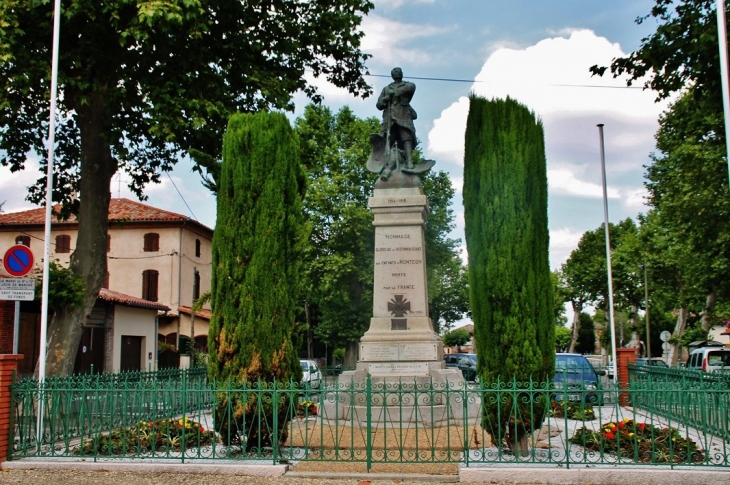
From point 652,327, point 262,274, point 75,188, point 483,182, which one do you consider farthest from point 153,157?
point 652,327

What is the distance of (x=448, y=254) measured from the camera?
36406mm

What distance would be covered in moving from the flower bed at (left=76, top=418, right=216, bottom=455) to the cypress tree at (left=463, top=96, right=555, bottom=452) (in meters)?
4.19

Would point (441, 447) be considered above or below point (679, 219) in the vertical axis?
below

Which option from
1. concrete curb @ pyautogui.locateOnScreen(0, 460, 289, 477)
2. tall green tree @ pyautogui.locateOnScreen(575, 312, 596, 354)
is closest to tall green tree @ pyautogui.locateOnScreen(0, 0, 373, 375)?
concrete curb @ pyautogui.locateOnScreen(0, 460, 289, 477)

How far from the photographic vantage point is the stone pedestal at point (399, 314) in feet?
44.4

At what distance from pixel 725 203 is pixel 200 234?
1200 inches

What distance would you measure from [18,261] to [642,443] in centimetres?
993

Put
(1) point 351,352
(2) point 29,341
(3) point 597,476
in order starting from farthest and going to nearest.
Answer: (1) point 351,352, (2) point 29,341, (3) point 597,476

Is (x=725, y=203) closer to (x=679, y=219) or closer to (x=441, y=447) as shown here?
(x=679, y=219)

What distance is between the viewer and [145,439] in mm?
10320

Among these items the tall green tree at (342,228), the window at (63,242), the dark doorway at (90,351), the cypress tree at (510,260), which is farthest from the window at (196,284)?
the cypress tree at (510,260)

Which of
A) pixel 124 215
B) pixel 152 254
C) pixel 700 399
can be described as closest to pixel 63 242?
pixel 124 215

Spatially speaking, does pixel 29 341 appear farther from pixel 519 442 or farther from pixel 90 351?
pixel 519 442

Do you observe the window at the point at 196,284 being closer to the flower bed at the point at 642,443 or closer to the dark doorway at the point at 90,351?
the dark doorway at the point at 90,351
